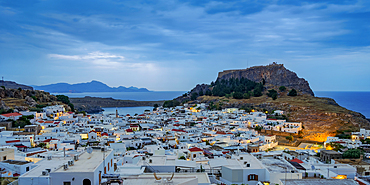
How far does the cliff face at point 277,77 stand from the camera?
85.9 metres

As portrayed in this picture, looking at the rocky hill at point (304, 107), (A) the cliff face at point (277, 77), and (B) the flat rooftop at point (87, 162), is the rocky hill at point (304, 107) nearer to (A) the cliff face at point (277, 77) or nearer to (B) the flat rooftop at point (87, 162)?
(A) the cliff face at point (277, 77)

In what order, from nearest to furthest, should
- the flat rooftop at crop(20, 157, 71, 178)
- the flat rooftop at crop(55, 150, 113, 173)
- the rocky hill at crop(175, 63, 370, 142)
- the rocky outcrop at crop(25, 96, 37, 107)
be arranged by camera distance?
the flat rooftop at crop(55, 150, 113, 173), the flat rooftop at crop(20, 157, 71, 178), the rocky hill at crop(175, 63, 370, 142), the rocky outcrop at crop(25, 96, 37, 107)

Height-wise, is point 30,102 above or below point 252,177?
above

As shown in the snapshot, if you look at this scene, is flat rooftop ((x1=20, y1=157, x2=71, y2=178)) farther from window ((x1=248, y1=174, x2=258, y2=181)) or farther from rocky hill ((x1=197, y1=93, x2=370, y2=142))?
rocky hill ((x1=197, y1=93, x2=370, y2=142))

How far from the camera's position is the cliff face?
8588 centimetres

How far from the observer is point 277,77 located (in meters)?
91.3

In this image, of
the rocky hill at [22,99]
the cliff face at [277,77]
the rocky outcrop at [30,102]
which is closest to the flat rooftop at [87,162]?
the rocky hill at [22,99]

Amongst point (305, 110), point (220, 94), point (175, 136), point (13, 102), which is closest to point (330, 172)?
point (175, 136)

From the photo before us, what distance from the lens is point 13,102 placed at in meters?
45.2

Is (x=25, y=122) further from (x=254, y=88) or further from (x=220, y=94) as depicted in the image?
(x=254, y=88)

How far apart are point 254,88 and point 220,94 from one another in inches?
427

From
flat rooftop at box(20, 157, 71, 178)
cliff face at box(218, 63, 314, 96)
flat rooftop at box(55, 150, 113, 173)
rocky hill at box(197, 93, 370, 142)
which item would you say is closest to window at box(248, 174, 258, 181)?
flat rooftop at box(55, 150, 113, 173)

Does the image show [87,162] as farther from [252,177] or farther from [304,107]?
[304,107]

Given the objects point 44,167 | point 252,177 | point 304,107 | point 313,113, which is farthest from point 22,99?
point 304,107
